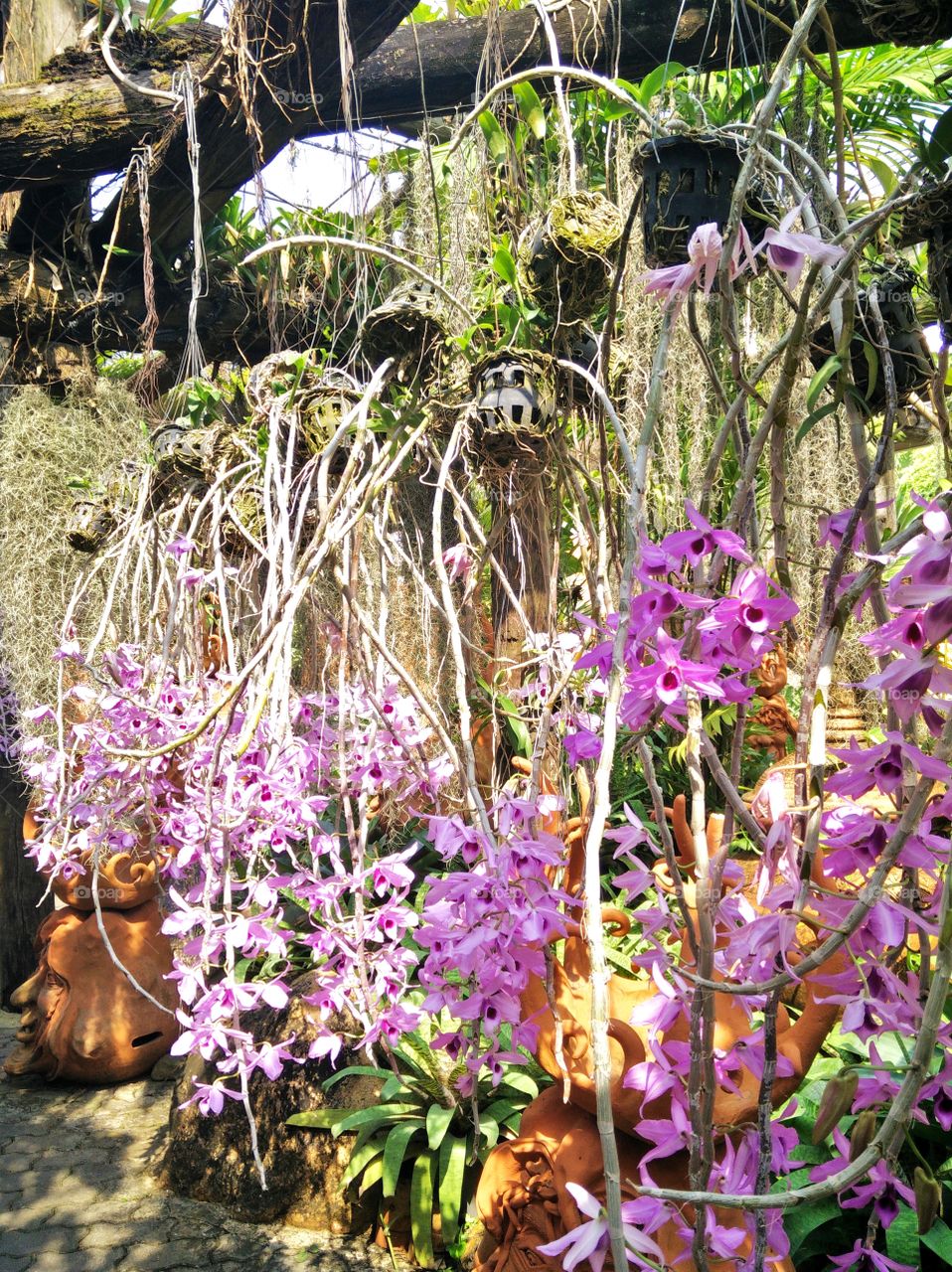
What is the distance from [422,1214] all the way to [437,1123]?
184 millimetres

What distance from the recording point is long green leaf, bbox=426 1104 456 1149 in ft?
7.64

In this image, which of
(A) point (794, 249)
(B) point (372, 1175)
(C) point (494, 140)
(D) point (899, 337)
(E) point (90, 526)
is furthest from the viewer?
(C) point (494, 140)

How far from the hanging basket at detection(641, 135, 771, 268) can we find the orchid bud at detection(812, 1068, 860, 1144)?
3.39ft

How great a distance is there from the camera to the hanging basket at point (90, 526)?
3.01m

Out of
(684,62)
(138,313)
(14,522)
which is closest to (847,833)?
(684,62)

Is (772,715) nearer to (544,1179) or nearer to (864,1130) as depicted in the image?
(544,1179)

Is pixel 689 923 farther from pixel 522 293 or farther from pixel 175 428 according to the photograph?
pixel 175 428

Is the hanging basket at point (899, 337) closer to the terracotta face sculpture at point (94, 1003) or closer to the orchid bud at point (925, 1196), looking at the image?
the orchid bud at point (925, 1196)

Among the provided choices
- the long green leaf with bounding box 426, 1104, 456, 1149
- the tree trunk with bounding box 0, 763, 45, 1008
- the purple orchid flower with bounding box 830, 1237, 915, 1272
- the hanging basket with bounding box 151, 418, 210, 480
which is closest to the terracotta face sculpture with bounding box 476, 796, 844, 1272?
the purple orchid flower with bounding box 830, 1237, 915, 1272

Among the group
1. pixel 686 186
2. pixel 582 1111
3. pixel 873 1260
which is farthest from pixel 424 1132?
pixel 686 186

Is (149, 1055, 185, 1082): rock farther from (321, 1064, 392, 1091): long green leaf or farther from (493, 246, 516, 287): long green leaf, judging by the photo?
(493, 246, 516, 287): long green leaf

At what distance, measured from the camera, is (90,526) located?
9.93 feet

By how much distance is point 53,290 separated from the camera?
3.94 meters

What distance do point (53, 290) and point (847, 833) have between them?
12.7 ft
